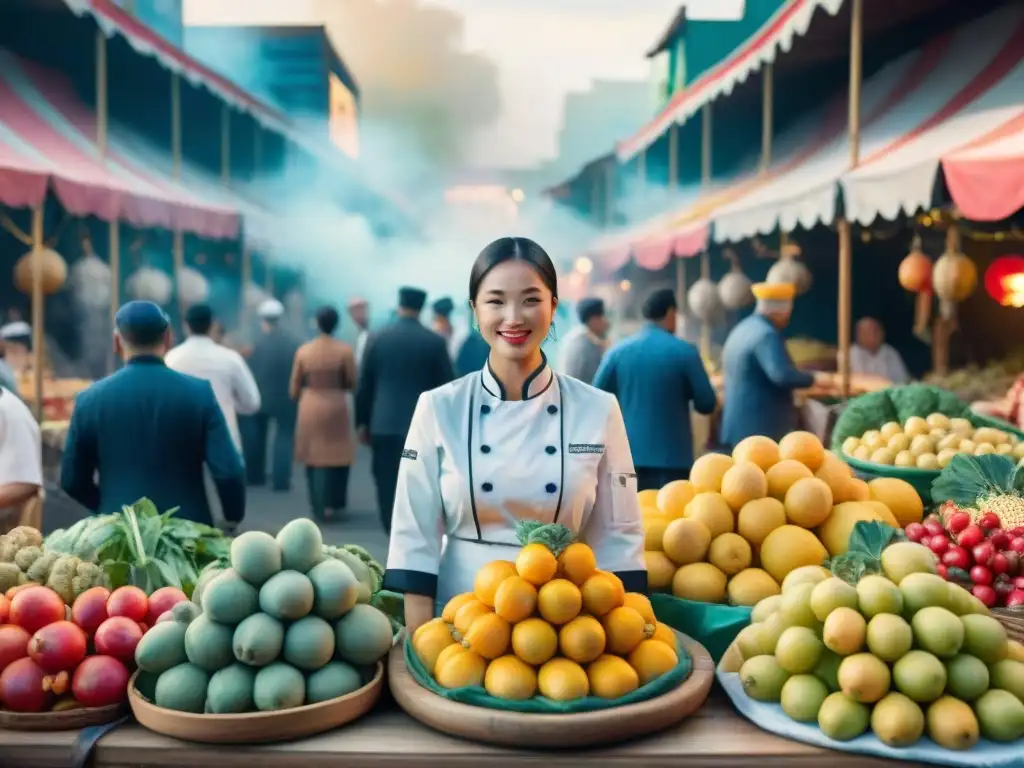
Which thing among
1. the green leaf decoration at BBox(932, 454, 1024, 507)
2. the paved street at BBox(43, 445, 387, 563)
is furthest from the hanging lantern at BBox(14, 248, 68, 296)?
the green leaf decoration at BBox(932, 454, 1024, 507)

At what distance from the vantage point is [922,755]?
1.95 m

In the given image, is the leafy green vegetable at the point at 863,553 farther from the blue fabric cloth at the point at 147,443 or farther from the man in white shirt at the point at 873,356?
the man in white shirt at the point at 873,356

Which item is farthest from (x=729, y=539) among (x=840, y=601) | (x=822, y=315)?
(x=822, y=315)

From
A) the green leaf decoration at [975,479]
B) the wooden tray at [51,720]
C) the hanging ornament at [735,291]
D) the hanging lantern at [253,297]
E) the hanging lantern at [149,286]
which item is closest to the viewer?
the wooden tray at [51,720]

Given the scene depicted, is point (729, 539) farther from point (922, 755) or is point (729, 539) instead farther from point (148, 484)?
point (148, 484)

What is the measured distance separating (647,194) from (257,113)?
7142mm

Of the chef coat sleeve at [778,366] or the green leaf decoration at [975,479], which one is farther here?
the chef coat sleeve at [778,366]

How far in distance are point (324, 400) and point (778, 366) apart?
12.4ft

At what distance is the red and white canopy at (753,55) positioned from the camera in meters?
7.55

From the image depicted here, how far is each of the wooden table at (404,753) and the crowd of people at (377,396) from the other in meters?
0.59

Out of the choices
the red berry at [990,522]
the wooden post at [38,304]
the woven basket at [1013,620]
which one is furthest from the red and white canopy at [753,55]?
the wooden post at [38,304]

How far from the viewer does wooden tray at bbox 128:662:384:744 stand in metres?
1.96

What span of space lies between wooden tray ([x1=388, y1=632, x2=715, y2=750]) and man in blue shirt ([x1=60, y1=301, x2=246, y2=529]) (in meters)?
2.06

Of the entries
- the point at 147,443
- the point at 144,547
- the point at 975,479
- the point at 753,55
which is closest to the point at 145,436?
the point at 147,443
